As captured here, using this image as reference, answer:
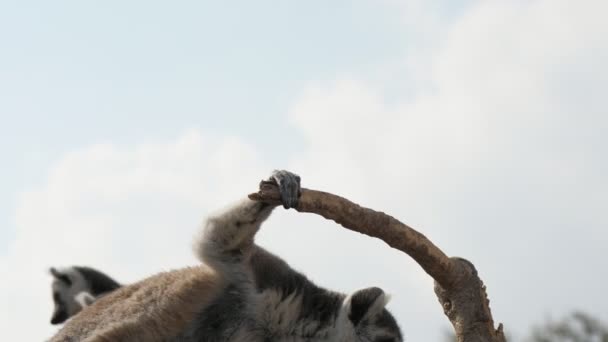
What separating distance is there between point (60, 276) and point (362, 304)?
37.8 ft

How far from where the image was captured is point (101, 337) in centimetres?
724

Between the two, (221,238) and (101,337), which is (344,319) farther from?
(101,337)

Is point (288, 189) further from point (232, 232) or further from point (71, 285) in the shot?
point (71, 285)

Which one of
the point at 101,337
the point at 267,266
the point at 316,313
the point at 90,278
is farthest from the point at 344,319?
the point at 90,278

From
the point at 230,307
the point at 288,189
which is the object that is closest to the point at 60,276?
the point at 230,307

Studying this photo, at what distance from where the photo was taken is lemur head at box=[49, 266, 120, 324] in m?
17.5

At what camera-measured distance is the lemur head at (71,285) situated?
57.3 feet

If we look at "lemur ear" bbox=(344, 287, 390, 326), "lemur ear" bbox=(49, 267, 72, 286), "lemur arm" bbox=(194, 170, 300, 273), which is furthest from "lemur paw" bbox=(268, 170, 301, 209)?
"lemur ear" bbox=(49, 267, 72, 286)

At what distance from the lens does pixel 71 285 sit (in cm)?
1791

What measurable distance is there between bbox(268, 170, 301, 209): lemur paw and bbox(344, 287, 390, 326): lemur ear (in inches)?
59.6

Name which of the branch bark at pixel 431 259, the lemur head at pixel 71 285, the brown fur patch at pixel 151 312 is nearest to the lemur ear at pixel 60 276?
the lemur head at pixel 71 285

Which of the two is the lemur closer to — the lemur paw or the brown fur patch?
the brown fur patch

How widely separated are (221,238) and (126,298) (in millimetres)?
1092

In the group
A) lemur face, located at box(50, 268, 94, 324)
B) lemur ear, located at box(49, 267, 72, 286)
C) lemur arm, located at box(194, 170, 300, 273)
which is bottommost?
lemur arm, located at box(194, 170, 300, 273)
